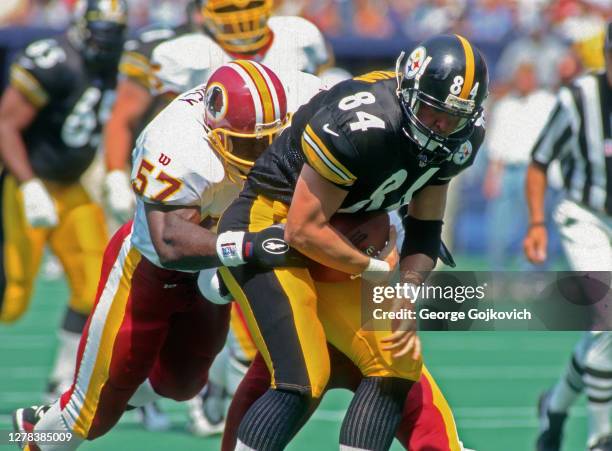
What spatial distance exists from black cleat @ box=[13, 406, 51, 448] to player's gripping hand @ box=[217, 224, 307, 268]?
3.58ft

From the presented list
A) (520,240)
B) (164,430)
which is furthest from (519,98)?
(164,430)

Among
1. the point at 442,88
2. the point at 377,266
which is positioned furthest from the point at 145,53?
the point at 442,88

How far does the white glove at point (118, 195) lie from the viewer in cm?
598

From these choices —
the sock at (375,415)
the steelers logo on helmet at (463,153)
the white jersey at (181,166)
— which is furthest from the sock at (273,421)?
the steelers logo on helmet at (463,153)

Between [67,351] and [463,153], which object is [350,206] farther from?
[67,351]

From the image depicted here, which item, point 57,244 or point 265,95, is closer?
point 265,95

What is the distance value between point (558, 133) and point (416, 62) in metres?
1.99

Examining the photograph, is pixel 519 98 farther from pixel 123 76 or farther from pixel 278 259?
pixel 278 259

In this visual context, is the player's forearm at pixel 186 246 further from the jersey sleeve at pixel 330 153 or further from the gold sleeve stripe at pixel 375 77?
the gold sleeve stripe at pixel 375 77

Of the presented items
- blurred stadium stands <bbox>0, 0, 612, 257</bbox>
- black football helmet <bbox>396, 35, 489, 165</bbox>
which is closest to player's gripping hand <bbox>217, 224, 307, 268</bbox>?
black football helmet <bbox>396, 35, 489, 165</bbox>

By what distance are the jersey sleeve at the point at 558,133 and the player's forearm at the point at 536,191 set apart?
0.05 metres

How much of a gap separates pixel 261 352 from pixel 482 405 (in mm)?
2613

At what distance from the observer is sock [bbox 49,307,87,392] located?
586cm

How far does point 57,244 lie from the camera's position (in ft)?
20.7
